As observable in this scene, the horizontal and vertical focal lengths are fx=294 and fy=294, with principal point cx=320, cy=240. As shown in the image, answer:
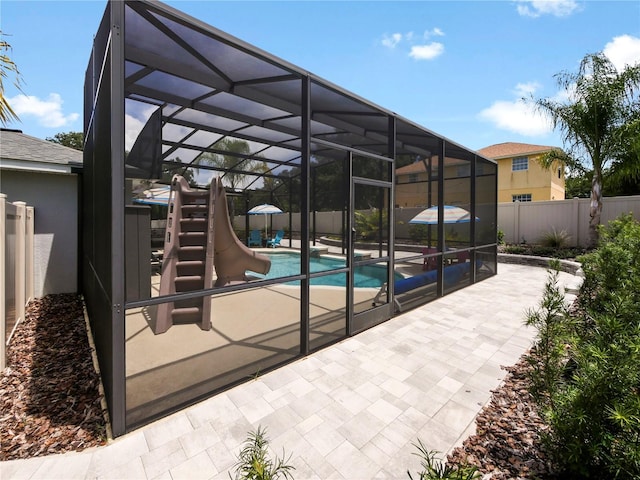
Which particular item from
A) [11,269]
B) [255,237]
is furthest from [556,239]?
[11,269]

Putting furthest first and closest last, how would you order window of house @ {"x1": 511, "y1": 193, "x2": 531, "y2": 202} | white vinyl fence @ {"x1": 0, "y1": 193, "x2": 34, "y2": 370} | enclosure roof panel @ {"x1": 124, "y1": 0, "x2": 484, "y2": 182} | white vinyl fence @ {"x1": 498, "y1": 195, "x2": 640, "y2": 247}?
window of house @ {"x1": 511, "y1": 193, "x2": 531, "y2": 202} → white vinyl fence @ {"x1": 498, "y1": 195, "x2": 640, "y2": 247} → enclosure roof panel @ {"x1": 124, "y1": 0, "x2": 484, "y2": 182} → white vinyl fence @ {"x1": 0, "y1": 193, "x2": 34, "y2": 370}

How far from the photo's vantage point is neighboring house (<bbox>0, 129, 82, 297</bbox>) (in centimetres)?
571

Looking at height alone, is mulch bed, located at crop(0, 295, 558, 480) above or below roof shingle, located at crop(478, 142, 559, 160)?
below

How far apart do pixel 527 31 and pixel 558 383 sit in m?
7.15

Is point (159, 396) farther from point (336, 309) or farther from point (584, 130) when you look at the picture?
point (584, 130)

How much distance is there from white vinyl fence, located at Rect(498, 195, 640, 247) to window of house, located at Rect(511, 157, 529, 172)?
10.7 m

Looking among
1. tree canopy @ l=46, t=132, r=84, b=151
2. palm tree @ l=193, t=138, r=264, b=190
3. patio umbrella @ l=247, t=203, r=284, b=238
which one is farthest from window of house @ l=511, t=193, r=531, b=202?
tree canopy @ l=46, t=132, r=84, b=151

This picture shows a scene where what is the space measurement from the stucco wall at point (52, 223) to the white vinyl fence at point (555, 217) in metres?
15.0

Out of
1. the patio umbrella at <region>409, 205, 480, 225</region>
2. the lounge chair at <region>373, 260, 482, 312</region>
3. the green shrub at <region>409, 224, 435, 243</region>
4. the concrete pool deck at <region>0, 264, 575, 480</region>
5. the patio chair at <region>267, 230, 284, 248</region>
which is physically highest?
the patio umbrella at <region>409, 205, 480, 225</region>

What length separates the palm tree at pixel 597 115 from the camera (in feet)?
30.6

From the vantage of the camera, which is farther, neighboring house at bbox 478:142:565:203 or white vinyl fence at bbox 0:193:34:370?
neighboring house at bbox 478:142:565:203

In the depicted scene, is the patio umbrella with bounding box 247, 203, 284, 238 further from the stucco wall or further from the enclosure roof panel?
the stucco wall

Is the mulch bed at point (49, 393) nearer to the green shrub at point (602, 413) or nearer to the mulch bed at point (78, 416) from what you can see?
the mulch bed at point (78, 416)

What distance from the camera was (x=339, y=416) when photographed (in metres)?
2.46
